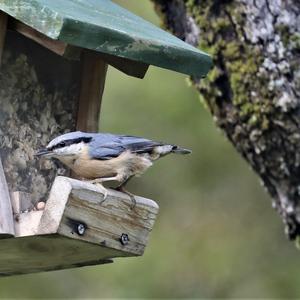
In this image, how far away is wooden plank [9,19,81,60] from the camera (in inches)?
137

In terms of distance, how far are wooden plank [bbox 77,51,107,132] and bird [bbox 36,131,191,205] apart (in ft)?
0.99

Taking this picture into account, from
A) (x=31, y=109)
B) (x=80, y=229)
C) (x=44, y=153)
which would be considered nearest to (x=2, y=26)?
(x=31, y=109)

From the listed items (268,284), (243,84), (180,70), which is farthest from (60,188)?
(268,284)

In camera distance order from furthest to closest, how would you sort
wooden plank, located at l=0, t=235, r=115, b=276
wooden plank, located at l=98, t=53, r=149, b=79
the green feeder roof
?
1. wooden plank, located at l=98, t=53, r=149, b=79
2. wooden plank, located at l=0, t=235, r=115, b=276
3. the green feeder roof

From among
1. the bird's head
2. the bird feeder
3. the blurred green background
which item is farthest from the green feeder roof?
the blurred green background

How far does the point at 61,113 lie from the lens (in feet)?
13.1

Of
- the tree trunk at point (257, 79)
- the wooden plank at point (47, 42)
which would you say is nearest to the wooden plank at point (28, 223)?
the wooden plank at point (47, 42)

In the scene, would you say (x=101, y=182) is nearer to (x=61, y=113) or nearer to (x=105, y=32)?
(x=61, y=113)

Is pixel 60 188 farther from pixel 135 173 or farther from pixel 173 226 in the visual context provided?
pixel 173 226

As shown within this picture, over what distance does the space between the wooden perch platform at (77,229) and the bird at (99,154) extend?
11 cm

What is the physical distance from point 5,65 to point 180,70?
0.68 meters

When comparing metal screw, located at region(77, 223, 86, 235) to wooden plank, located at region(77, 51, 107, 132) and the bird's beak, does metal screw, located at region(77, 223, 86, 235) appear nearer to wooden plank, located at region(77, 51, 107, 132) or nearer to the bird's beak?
the bird's beak

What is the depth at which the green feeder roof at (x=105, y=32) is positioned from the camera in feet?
10.8

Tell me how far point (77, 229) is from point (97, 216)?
0.46 ft
